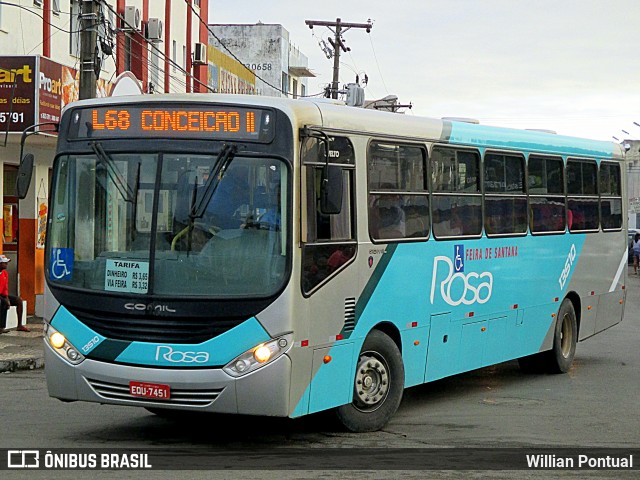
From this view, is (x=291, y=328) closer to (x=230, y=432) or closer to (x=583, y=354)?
(x=230, y=432)

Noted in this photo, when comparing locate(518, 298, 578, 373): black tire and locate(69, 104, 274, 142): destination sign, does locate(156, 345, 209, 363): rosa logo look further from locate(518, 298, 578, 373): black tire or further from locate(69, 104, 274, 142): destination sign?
locate(518, 298, 578, 373): black tire

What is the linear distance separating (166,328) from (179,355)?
23cm

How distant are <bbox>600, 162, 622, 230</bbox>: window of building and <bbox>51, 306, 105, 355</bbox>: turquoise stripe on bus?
9.05 meters

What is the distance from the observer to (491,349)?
13.0m

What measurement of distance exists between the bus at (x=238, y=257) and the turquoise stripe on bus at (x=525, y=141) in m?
1.10

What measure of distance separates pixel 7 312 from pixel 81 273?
10.5 metres

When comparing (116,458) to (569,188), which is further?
(569,188)

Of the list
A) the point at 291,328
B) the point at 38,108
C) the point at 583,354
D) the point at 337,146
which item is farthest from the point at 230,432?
the point at 38,108

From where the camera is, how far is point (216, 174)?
361 inches

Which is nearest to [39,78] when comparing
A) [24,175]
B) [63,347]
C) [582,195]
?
[582,195]

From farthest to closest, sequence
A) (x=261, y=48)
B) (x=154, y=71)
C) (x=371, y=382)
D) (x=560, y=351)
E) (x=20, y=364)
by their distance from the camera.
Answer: (x=261, y=48)
(x=154, y=71)
(x=20, y=364)
(x=560, y=351)
(x=371, y=382)

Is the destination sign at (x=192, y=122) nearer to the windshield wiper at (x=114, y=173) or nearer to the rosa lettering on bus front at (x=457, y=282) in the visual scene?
the windshield wiper at (x=114, y=173)

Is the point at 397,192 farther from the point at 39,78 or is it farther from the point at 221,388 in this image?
the point at 39,78

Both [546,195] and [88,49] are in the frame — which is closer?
[546,195]
